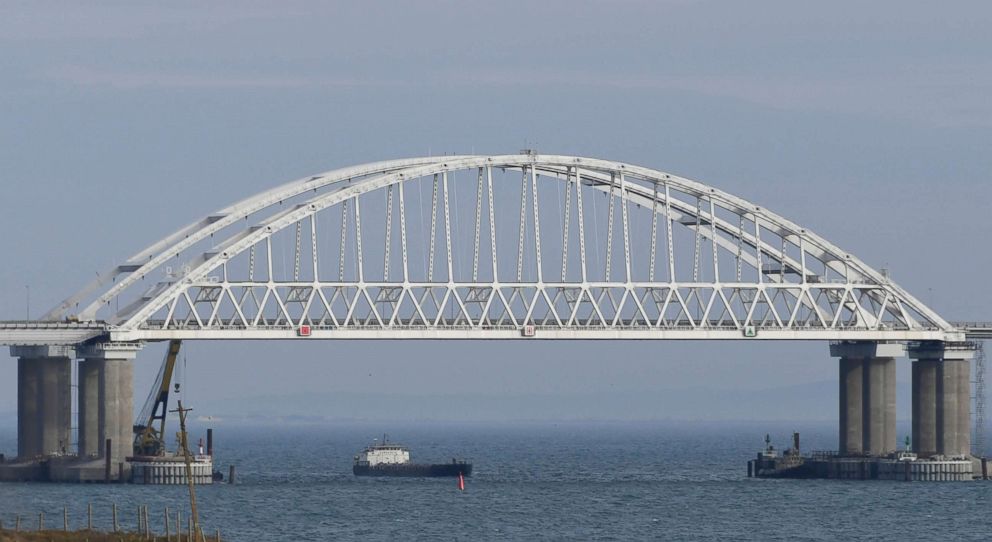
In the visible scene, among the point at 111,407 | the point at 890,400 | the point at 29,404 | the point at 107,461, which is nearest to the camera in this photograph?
the point at 107,461

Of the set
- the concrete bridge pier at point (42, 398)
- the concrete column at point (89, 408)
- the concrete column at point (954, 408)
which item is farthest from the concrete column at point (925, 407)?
the concrete bridge pier at point (42, 398)

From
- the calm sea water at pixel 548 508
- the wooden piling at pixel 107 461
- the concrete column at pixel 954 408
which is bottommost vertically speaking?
the calm sea water at pixel 548 508

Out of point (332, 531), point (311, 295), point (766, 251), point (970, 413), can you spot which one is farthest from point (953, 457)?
point (332, 531)

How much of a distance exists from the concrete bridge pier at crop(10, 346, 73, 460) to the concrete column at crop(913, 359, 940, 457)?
6307cm

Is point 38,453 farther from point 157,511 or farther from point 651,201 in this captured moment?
point 651,201

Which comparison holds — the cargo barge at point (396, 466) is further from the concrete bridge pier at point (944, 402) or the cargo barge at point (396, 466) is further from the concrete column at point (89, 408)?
the concrete bridge pier at point (944, 402)

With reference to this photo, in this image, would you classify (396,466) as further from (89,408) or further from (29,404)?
(89,408)

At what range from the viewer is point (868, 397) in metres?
168

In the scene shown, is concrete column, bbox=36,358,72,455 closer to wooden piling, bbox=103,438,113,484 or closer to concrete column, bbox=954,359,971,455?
wooden piling, bbox=103,438,113,484

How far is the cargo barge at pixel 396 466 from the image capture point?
582ft

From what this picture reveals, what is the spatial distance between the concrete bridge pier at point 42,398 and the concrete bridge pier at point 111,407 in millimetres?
4642

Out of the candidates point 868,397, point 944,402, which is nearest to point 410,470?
point 868,397

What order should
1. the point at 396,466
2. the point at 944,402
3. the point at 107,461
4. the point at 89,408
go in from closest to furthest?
1. the point at 107,461
2. the point at 89,408
3. the point at 944,402
4. the point at 396,466

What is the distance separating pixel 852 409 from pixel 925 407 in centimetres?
578
